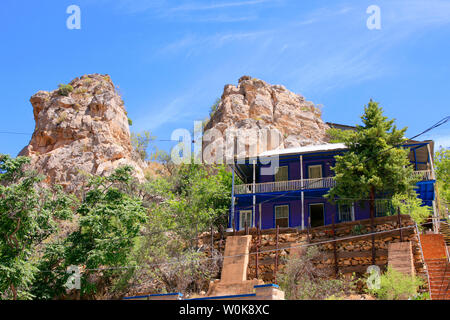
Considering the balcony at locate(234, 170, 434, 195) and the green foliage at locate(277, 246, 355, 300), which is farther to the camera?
the balcony at locate(234, 170, 434, 195)

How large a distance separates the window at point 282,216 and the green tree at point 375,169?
4.57m

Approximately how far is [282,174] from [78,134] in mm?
18587

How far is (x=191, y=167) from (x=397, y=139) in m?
18.7

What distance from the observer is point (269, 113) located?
45781 millimetres

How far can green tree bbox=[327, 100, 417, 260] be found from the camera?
2161cm

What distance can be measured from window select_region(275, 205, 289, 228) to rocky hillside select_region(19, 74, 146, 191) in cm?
1263

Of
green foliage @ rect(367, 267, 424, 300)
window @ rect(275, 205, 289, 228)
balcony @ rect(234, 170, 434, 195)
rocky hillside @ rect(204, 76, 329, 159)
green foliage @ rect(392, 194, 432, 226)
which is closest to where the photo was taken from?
green foliage @ rect(367, 267, 424, 300)

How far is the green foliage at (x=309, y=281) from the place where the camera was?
1686 cm

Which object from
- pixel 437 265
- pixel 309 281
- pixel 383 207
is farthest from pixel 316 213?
pixel 437 265

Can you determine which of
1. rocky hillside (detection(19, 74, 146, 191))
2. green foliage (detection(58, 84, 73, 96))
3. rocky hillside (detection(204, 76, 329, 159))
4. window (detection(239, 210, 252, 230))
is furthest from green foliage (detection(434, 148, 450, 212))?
green foliage (detection(58, 84, 73, 96))

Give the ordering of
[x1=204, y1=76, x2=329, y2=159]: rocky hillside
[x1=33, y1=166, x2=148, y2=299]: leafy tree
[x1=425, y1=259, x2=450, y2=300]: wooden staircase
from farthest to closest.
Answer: [x1=204, y1=76, x2=329, y2=159]: rocky hillside < [x1=33, y1=166, x2=148, y2=299]: leafy tree < [x1=425, y1=259, x2=450, y2=300]: wooden staircase

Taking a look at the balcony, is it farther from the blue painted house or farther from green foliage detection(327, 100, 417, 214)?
green foliage detection(327, 100, 417, 214)

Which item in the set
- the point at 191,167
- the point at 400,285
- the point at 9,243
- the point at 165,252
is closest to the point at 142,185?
the point at 191,167

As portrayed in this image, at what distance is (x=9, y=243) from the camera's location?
1952cm
